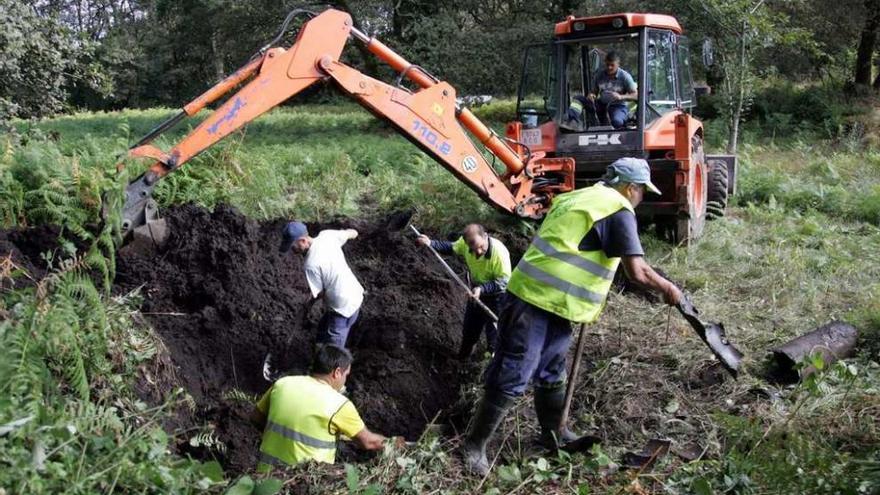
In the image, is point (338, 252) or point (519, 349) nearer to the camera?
point (519, 349)

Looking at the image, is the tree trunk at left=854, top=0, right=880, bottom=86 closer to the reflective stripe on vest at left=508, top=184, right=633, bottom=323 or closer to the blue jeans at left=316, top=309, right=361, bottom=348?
the blue jeans at left=316, top=309, right=361, bottom=348

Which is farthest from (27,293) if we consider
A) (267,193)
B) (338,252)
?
(267,193)

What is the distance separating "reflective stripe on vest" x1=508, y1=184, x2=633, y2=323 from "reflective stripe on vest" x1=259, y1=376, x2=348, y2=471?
1.23 metres

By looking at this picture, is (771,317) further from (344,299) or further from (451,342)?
(344,299)

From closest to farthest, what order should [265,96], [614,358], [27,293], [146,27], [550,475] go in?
[550,475], [27,293], [614,358], [265,96], [146,27]

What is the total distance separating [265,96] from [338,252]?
4.64ft

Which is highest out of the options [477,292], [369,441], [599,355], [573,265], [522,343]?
[573,265]

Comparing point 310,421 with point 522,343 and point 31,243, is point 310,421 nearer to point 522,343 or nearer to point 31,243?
point 522,343

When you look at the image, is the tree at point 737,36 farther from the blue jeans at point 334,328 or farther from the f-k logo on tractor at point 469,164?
the blue jeans at point 334,328

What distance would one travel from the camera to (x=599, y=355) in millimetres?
6141

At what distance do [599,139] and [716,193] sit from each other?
2312 mm

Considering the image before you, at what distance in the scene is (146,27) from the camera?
4194 cm

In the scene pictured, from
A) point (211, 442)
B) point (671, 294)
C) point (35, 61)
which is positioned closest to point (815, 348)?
point (671, 294)

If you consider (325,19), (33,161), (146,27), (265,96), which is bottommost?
(146,27)
